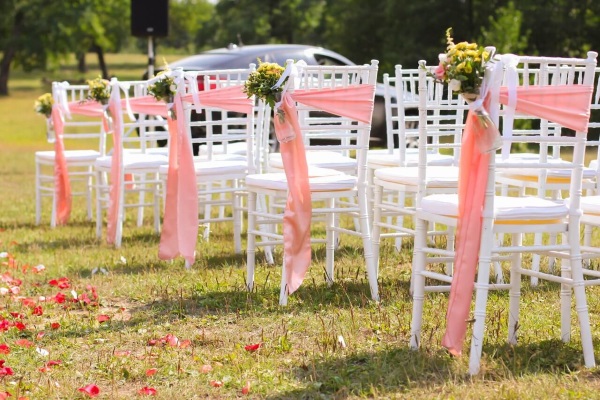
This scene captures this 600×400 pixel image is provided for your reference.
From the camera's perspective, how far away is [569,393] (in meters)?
3.94

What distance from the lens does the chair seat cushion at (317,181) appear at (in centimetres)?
567

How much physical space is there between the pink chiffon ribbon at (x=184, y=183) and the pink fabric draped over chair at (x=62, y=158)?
7.10 feet

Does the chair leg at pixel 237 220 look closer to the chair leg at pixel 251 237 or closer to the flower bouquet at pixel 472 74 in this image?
the chair leg at pixel 251 237

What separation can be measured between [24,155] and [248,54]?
6190mm

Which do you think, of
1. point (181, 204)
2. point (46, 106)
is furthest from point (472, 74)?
point (46, 106)

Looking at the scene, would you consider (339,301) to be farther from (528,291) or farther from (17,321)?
(17,321)

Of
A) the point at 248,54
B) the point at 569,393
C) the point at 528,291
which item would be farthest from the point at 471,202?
the point at 248,54

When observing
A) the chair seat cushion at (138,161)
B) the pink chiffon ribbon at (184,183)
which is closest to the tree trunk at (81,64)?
the chair seat cushion at (138,161)

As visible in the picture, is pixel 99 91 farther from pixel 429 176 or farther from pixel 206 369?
pixel 206 369

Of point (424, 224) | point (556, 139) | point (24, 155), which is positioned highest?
point (556, 139)

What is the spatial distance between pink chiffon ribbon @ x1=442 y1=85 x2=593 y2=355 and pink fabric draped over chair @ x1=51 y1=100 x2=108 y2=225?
5.23 meters

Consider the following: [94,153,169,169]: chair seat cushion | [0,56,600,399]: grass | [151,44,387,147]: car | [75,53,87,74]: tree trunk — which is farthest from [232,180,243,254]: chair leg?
[75,53,87,74]: tree trunk

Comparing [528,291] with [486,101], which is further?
[528,291]

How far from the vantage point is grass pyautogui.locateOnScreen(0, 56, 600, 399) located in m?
4.14
